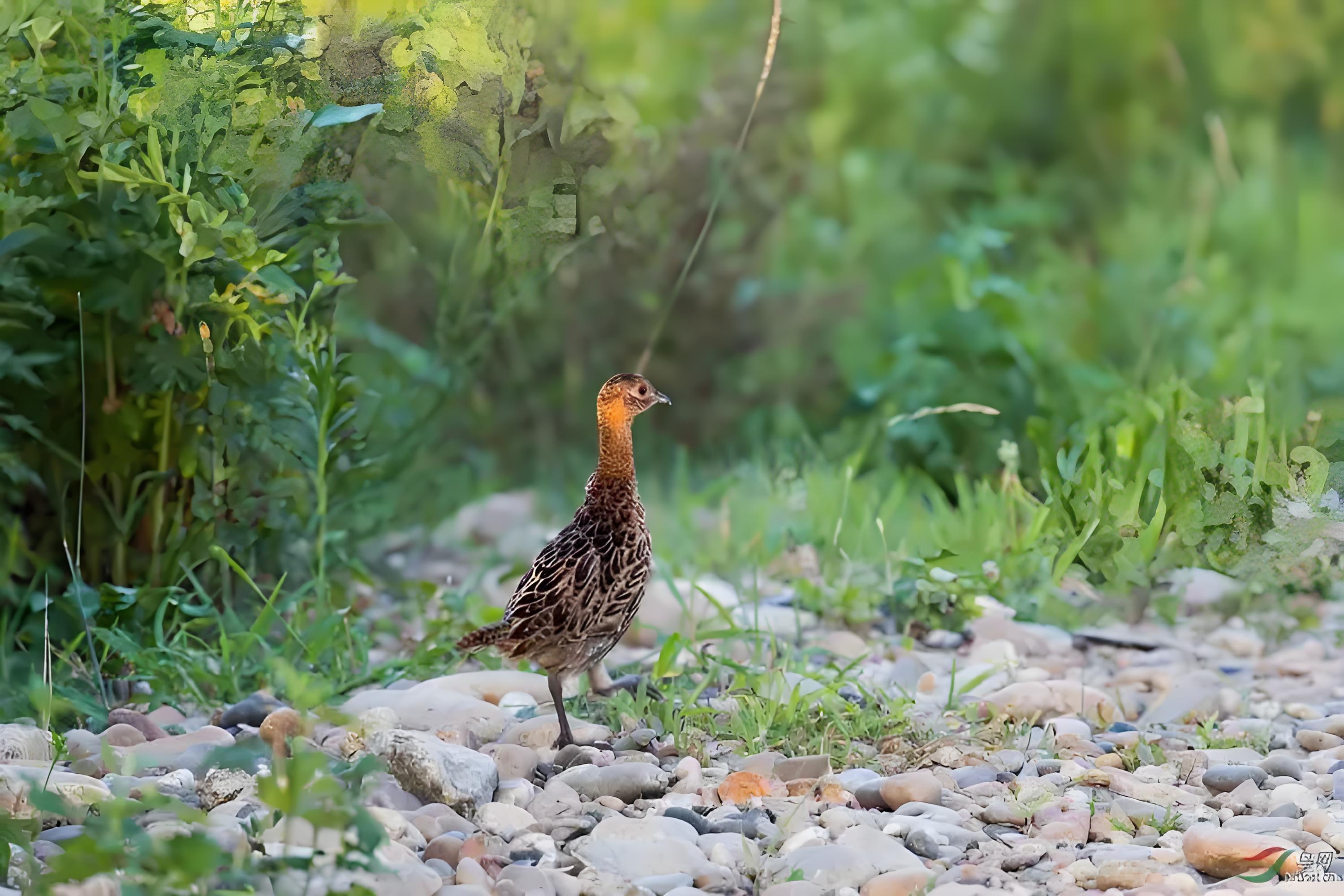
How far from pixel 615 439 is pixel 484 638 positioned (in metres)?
0.40

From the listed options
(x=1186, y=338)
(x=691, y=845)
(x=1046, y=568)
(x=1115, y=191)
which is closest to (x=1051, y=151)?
(x=1115, y=191)

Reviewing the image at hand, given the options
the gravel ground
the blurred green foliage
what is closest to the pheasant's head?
the blurred green foliage

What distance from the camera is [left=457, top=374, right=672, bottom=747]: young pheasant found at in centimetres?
229

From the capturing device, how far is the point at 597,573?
2291 millimetres

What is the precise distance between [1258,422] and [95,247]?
2.01 meters

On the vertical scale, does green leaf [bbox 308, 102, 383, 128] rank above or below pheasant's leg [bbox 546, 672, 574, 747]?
above

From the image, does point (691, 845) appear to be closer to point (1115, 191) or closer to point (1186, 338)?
point (1186, 338)

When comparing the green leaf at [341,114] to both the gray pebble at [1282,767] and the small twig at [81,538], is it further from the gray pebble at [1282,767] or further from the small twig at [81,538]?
the gray pebble at [1282,767]

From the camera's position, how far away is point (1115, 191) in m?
6.71

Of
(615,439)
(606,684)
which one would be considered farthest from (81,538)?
(615,439)

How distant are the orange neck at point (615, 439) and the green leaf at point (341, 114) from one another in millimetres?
578

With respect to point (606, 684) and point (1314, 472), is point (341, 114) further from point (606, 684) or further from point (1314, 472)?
point (1314, 472)

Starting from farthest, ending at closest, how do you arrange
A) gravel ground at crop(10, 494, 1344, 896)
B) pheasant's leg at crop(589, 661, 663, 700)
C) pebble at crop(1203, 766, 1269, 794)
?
pheasant's leg at crop(589, 661, 663, 700)
pebble at crop(1203, 766, 1269, 794)
gravel ground at crop(10, 494, 1344, 896)

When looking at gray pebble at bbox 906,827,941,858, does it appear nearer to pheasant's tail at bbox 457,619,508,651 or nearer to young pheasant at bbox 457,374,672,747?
young pheasant at bbox 457,374,672,747
